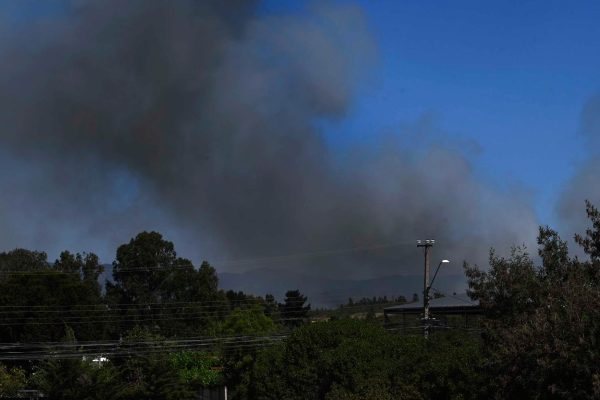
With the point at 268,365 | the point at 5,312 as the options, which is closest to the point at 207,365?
the point at 5,312

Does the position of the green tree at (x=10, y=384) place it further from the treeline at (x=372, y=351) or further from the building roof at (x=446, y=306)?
the building roof at (x=446, y=306)

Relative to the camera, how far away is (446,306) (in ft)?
170

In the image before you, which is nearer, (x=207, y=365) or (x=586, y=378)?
(x=586, y=378)

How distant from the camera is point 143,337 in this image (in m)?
51.0

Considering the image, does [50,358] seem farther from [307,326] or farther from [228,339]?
[307,326]

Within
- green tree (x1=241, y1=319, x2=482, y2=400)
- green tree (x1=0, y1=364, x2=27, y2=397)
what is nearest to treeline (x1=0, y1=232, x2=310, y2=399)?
green tree (x1=0, y1=364, x2=27, y2=397)

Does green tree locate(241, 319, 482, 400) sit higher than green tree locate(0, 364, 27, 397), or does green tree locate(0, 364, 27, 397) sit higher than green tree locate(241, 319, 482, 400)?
green tree locate(241, 319, 482, 400)

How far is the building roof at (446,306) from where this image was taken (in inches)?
1961

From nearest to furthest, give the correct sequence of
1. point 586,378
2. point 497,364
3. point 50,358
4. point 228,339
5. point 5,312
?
point 586,378, point 497,364, point 50,358, point 228,339, point 5,312

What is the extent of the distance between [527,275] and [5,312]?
168 ft

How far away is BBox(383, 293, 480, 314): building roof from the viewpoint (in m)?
49.8

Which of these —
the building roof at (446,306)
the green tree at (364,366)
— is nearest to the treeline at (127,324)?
the building roof at (446,306)

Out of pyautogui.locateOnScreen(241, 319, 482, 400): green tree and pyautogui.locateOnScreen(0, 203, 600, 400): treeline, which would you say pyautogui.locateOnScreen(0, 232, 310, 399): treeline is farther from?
pyautogui.locateOnScreen(241, 319, 482, 400): green tree

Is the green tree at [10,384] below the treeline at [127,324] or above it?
below
